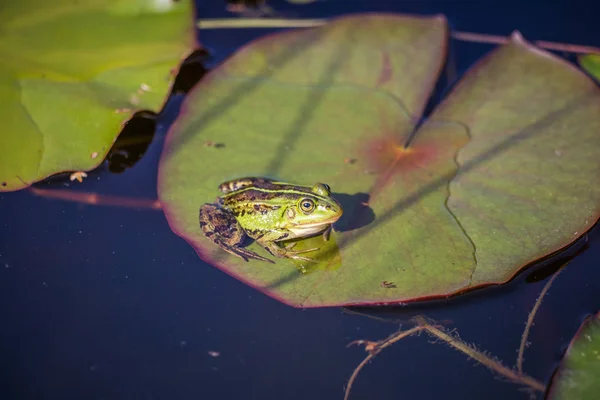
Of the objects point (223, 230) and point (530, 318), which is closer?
point (530, 318)

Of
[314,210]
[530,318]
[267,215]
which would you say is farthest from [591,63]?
[267,215]

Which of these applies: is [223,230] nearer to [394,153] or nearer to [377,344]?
[377,344]

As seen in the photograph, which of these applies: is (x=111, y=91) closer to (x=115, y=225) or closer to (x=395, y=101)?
(x=115, y=225)

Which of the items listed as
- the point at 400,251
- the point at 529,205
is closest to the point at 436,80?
the point at 529,205

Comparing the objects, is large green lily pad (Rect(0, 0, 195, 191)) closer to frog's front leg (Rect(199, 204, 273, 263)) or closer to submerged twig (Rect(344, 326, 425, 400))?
frog's front leg (Rect(199, 204, 273, 263))

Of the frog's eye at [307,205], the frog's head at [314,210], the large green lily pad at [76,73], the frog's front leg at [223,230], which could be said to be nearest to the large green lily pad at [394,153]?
the frog's front leg at [223,230]

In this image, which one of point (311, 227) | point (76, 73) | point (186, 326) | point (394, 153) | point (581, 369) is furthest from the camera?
point (76, 73)

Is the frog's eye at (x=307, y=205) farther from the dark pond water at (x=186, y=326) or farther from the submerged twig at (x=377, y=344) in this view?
the submerged twig at (x=377, y=344)

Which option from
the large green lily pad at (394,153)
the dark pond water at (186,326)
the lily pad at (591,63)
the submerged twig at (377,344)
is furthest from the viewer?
the lily pad at (591,63)
